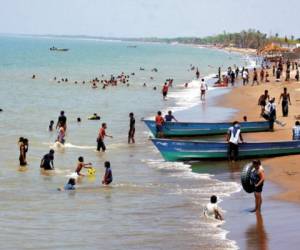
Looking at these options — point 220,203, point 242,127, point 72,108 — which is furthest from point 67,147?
point 72,108

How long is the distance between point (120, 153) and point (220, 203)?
9518 mm

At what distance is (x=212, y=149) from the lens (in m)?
22.7

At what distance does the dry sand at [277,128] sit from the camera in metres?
18.6

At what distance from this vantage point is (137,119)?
1483 inches

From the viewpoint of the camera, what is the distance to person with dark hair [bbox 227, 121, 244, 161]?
22.2 meters

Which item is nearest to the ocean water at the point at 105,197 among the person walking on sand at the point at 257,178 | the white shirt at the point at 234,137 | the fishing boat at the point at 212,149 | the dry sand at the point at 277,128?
the fishing boat at the point at 212,149

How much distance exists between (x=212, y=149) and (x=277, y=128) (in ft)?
25.9

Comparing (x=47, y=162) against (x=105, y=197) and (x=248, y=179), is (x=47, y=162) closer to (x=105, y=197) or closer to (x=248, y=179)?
(x=105, y=197)

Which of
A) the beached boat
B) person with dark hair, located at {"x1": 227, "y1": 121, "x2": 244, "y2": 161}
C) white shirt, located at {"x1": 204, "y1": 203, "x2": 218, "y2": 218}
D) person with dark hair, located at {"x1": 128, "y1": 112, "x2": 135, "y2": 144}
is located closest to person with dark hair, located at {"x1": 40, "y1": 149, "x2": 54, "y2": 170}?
person with dark hair, located at {"x1": 128, "y1": 112, "x2": 135, "y2": 144}

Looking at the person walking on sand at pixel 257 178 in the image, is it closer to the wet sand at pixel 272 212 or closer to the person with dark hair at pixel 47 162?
the wet sand at pixel 272 212

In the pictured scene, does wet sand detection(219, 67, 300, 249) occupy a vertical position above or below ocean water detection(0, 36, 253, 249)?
above

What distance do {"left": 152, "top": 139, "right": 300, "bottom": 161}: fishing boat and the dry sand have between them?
0.43 metres

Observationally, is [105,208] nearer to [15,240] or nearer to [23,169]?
[15,240]

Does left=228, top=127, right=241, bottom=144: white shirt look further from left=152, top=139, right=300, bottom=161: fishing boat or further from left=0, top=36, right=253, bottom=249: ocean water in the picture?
left=0, top=36, right=253, bottom=249: ocean water
